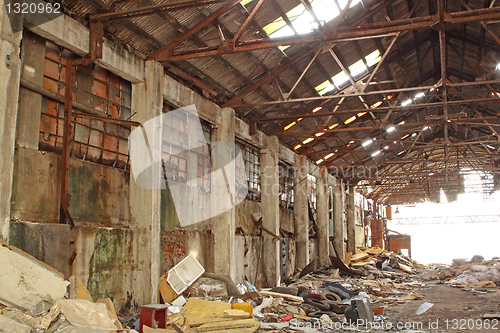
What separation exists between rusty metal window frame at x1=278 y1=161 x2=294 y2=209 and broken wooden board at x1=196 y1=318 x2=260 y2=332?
9.38 m

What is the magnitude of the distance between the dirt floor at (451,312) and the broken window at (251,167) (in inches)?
234

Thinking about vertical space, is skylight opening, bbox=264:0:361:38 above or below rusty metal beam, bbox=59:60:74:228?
above

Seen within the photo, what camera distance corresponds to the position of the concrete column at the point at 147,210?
27.7 ft

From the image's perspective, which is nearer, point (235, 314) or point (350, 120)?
point (235, 314)

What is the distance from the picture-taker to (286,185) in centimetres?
1825

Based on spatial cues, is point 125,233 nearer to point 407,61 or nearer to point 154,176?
point 154,176

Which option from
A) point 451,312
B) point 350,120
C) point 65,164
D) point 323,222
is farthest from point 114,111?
point 323,222

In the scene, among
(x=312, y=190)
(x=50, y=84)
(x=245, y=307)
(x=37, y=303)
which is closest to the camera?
(x=37, y=303)

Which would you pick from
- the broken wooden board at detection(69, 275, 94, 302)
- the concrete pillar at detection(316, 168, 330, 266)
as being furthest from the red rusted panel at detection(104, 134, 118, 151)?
the concrete pillar at detection(316, 168, 330, 266)

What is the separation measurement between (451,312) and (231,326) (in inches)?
234

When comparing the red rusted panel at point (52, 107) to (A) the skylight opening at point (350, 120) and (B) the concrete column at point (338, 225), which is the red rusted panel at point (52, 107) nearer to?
(A) the skylight opening at point (350, 120)

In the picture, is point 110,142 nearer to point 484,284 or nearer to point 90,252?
point 90,252

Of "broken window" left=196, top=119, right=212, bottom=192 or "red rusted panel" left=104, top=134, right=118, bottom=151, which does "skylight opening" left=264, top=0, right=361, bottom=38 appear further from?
"red rusted panel" left=104, top=134, right=118, bottom=151

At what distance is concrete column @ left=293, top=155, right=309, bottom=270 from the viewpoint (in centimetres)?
1852
